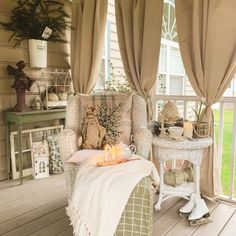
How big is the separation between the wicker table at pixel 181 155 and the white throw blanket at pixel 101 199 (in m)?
0.52

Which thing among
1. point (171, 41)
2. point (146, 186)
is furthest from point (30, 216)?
point (171, 41)

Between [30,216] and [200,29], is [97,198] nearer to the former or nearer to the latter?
[30,216]

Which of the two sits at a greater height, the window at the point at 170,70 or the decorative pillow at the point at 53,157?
the window at the point at 170,70

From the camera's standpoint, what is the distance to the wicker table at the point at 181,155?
2.13m

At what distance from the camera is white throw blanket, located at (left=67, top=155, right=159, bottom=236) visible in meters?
1.56

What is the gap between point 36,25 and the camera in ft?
10.0

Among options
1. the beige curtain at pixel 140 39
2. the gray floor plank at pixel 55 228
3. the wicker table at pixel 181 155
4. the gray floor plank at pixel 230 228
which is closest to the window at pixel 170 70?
the beige curtain at pixel 140 39

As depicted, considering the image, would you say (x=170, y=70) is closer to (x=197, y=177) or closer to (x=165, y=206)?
(x=197, y=177)

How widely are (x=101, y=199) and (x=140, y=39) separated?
5.75 ft

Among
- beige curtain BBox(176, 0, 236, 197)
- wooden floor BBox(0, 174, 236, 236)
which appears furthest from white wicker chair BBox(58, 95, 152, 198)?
beige curtain BBox(176, 0, 236, 197)

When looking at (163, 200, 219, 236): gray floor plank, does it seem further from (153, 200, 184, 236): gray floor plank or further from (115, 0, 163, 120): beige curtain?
(115, 0, 163, 120): beige curtain

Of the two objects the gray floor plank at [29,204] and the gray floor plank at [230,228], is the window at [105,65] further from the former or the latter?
the gray floor plank at [230,228]

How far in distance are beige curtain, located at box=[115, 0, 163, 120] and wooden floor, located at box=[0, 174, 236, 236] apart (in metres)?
1.09

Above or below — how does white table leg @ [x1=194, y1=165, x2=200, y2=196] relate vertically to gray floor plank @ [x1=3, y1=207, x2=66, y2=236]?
above
